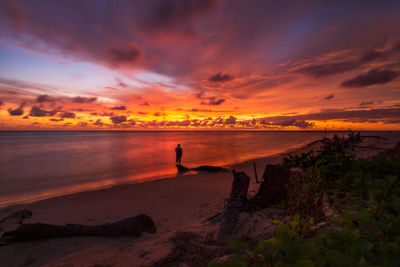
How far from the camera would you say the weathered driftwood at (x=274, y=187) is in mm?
5043

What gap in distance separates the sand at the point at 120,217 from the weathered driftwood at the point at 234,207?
526mm

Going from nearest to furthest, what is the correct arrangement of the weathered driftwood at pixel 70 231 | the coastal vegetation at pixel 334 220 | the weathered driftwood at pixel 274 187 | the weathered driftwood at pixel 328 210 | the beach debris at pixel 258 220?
the coastal vegetation at pixel 334 220 < the weathered driftwood at pixel 328 210 < the beach debris at pixel 258 220 < the weathered driftwood at pixel 70 231 < the weathered driftwood at pixel 274 187

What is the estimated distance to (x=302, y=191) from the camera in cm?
392

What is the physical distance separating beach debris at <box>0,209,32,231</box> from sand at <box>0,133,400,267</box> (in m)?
0.29

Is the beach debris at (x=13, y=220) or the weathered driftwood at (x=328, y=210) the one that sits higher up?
the weathered driftwood at (x=328, y=210)

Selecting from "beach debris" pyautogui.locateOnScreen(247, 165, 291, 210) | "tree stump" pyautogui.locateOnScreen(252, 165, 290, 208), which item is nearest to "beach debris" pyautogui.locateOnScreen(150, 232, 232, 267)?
"beach debris" pyautogui.locateOnScreen(247, 165, 291, 210)

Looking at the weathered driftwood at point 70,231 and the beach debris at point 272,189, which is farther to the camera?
the beach debris at point 272,189

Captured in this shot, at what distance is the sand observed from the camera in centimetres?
403

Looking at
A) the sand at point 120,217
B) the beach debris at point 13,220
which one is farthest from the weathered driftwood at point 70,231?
the beach debris at point 13,220

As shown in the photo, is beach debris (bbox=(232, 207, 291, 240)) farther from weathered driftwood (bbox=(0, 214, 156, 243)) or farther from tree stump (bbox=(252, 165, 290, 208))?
weathered driftwood (bbox=(0, 214, 156, 243))

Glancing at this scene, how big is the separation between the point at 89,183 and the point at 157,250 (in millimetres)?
13087

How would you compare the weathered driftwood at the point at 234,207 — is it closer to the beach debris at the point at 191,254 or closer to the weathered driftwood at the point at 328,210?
the beach debris at the point at 191,254

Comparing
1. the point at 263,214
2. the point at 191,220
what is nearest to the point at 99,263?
the point at 191,220

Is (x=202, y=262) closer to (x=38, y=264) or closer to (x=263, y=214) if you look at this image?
(x=263, y=214)
